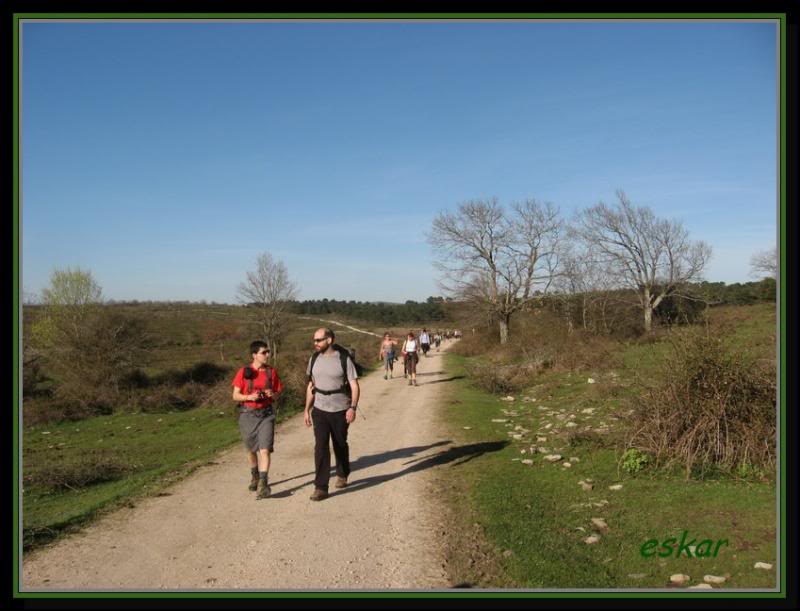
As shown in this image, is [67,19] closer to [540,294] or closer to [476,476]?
[476,476]

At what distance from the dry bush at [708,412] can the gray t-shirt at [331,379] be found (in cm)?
425

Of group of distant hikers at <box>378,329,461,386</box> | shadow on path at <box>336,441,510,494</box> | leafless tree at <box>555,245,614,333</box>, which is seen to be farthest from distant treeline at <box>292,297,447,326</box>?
shadow on path at <box>336,441,510,494</box>

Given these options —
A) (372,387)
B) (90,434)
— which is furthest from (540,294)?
(90,434)

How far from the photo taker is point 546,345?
72.1 ft

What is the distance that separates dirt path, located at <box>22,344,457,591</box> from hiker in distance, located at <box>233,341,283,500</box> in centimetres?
58

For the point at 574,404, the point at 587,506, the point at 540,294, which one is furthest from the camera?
the point at 540,294

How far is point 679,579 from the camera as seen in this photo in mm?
4484

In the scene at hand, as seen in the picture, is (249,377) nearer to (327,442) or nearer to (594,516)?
(327,442)

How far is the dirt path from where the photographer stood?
183 inches

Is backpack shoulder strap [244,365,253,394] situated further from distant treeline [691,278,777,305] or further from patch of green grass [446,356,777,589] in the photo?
distant treeline [691,278,777,305]

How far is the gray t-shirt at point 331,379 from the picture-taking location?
7.09 meters

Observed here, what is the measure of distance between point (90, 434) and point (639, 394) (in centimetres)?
1702

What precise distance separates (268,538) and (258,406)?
79.7 inches
